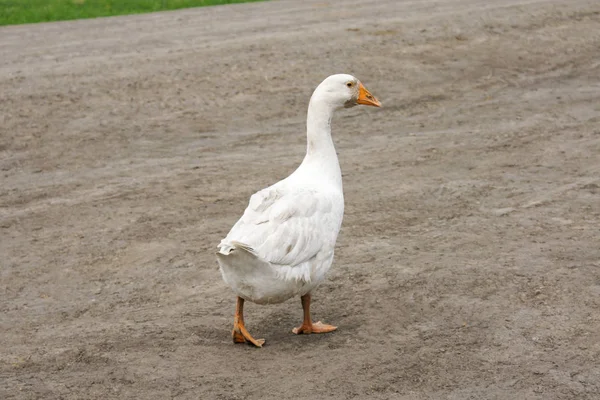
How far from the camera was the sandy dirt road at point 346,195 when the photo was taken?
6352mm

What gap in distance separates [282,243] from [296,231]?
0.64 ft

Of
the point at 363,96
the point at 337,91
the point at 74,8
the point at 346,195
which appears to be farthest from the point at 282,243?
the point at 74,8

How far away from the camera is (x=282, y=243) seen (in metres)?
6.29

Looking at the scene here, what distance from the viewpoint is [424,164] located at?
36.6 feet

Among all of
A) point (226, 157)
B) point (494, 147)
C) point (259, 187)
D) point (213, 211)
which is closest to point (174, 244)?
point (213, 211)

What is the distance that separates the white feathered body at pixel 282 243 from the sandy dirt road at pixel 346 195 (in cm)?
55

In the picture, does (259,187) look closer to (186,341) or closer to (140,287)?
(140,287)

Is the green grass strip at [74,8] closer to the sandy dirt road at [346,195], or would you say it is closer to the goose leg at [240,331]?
the sandy dirt road at [346,195]

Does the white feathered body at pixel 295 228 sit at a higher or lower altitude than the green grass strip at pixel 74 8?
lower

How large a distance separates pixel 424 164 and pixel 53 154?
15.9 feet

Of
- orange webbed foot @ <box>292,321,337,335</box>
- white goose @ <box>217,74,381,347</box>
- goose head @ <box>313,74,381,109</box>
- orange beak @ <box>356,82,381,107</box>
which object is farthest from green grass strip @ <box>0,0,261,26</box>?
orange webbed foot @ <box>292,321,337,335</box>

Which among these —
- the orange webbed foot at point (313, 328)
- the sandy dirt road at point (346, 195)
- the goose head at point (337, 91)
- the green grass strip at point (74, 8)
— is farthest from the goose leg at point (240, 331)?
the green grass strip at point (74, 8)

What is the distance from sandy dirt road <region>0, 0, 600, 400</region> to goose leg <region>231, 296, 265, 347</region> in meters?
0.11

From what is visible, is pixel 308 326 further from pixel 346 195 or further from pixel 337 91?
pixel 346 195
